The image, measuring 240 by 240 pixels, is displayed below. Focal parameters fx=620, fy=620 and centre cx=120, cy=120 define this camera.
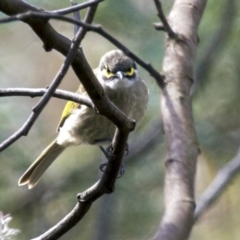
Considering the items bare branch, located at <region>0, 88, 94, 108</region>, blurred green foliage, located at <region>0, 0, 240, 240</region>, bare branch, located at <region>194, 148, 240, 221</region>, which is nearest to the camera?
bare branch, located at <region>0, 88, 94, 108</region>

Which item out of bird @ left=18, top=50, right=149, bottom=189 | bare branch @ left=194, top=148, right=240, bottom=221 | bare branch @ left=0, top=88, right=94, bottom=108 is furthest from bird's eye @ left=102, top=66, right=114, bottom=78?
bare branch @ left=0, top=88, right=94, bottom=108

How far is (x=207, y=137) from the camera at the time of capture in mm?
4410

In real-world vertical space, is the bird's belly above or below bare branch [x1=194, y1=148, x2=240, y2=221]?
below

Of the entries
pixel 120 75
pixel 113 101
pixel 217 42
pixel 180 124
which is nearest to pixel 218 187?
pixel 180 124

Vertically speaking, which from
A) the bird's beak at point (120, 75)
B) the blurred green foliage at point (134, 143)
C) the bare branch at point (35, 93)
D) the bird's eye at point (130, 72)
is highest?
the bare branch at point (35, 93)

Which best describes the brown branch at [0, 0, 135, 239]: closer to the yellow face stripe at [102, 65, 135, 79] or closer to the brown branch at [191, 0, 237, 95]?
the yellow face stripe at [102, 65, 135, 79]

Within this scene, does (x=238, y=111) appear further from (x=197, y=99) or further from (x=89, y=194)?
(x=89, y=194)

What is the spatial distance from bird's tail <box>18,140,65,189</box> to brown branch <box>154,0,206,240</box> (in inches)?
47.7

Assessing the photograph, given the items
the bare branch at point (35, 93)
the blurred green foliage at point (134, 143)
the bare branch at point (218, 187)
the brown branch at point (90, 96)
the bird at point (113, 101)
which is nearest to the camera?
the brown branch at point (90, 96)

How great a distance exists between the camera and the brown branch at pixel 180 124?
7.76 ft

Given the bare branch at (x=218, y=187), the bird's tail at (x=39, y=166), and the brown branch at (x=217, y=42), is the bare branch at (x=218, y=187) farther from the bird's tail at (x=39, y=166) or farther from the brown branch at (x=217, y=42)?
the bird's tail at (x=39, y=166)

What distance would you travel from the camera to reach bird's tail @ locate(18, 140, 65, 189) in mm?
3846

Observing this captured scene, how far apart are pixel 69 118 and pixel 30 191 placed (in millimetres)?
919

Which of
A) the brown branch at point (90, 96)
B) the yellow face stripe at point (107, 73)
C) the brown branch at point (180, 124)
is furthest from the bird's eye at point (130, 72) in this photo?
the brown branch at point (90, 96)
